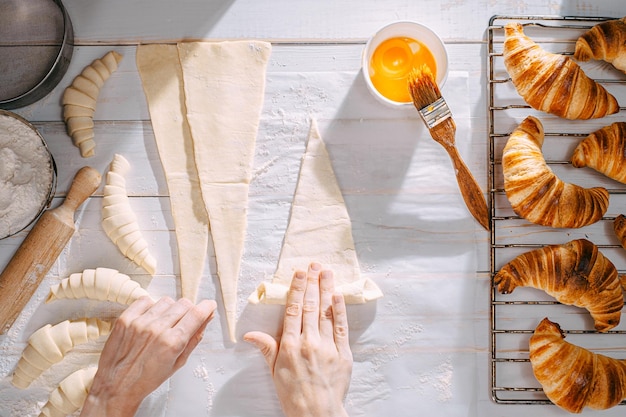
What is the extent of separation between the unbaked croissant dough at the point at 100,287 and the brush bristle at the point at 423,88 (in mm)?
684

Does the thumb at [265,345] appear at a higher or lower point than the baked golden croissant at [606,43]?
lower

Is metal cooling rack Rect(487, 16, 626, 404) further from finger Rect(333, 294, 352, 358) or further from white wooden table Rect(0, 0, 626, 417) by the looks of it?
finger Rect(333, 294, 352, 358)

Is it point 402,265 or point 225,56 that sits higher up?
point 225,56

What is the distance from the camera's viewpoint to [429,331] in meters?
1.18

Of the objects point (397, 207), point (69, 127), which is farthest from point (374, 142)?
point (69, 127)

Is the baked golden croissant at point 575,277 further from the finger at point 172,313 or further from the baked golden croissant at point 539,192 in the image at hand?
the finger at point 172,313

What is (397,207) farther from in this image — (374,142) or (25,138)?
(25,138)

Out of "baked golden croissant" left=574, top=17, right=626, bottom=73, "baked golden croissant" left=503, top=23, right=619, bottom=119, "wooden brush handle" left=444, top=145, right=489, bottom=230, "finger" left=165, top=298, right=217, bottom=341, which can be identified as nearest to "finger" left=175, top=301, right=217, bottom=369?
"finger" left=165, top=298, right=217, bottom=341

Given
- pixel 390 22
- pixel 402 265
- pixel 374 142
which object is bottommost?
pixel 402 265

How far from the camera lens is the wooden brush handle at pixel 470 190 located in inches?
44.6

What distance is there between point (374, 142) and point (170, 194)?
1.48ft

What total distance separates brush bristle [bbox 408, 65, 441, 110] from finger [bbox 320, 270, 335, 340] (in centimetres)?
40

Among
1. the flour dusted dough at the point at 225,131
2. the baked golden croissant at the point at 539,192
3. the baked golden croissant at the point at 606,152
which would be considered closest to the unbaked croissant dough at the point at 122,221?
the flour dusted dough at the point at 225,131

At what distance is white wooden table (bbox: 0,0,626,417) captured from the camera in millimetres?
1172
